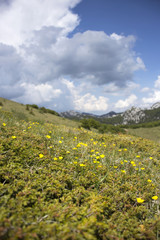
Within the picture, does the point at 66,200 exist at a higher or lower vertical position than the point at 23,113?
lower

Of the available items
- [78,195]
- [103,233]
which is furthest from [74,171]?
[103,233]

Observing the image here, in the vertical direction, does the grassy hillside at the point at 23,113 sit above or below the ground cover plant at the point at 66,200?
above

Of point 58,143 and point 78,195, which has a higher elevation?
point 58,143

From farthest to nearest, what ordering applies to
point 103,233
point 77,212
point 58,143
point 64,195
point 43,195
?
point 58,143 → point 64,195 → point 43,195 → point 77,212 → point 103,233

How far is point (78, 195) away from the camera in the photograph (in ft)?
9.50

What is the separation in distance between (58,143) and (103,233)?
13.0ft

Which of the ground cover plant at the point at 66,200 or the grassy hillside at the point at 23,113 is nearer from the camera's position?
the ground cover plant at the point at 66,200

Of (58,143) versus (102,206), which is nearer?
(102,206)

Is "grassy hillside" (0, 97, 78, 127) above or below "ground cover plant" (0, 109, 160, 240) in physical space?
above

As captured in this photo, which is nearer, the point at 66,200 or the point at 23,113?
the point at 66,200

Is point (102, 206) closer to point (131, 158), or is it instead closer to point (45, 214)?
point (45, 214)

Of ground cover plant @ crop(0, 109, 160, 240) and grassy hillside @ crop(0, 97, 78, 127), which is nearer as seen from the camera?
ground cover plant @ crop(0, 109, 160, 240)

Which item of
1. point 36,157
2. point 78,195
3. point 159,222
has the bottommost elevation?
point 159,222

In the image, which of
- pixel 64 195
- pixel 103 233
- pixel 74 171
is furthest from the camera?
pixel 74 171
